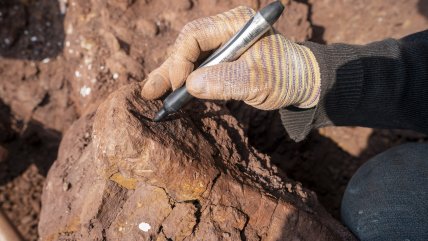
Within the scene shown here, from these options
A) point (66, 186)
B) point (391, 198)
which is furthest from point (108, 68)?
point (391, 198)

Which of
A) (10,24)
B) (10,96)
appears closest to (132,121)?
(10,96)

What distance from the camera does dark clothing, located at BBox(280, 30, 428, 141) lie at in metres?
1.79

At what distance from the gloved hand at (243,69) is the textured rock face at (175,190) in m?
0.23

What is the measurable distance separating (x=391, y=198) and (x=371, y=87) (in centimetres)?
65

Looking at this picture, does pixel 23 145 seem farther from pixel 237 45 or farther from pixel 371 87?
pixel 371 87

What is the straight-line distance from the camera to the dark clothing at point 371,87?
5.88 ft

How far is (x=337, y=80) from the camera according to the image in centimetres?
177

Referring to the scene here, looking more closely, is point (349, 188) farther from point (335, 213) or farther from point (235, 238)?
point (235, 238)

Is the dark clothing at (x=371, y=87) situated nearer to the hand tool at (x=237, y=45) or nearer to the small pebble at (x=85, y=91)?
the hand tool at (x=237, y=45)

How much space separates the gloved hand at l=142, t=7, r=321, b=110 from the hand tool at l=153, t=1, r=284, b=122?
0.16 ft

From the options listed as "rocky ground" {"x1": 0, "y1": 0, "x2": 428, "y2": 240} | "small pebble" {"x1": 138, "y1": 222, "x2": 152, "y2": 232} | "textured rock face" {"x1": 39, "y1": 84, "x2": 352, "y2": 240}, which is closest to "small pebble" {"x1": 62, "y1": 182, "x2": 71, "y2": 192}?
"rocky ground" {"x1": 0, "y1": 0, "x2": 428, "y2": 240}

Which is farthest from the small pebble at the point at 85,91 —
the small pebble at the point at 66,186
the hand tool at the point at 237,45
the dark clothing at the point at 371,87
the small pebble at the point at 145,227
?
the dark clothing at the point at 371,87

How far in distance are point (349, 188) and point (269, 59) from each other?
3.60ft

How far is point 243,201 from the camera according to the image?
163 cm
